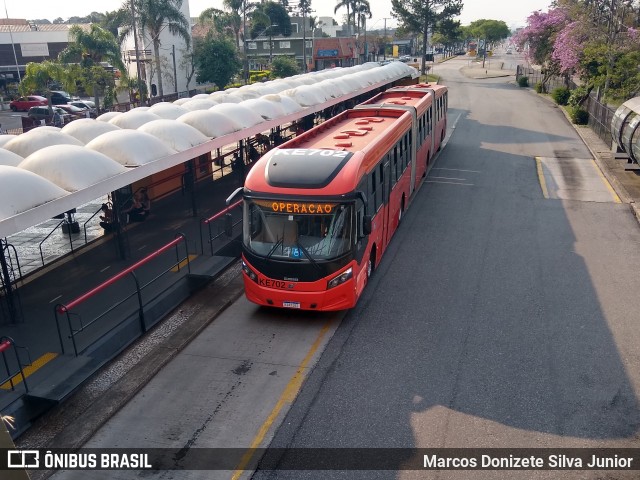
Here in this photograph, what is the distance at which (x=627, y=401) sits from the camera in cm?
888

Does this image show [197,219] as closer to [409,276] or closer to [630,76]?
[409,276]

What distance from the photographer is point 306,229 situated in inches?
424

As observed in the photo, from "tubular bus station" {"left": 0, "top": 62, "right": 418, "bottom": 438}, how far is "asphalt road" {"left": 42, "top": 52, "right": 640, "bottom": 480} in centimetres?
143

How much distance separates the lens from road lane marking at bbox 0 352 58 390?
934 cm

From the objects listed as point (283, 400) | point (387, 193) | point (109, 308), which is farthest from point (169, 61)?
point (283, 400)

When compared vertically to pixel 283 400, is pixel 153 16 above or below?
above

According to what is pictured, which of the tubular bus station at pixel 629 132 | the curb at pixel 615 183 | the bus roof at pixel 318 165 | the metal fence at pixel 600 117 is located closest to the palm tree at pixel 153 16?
the metal fence at pixel 600 117

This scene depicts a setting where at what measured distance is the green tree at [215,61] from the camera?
53.6 metres

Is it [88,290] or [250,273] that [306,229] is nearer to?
[250,273]

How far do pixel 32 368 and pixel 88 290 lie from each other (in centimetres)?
345

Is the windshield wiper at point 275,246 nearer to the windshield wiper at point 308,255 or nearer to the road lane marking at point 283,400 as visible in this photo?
the windshield wiper at point 308,255

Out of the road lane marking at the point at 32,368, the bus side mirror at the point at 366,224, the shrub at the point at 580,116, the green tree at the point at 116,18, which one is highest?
the green tree at the point at 116,18

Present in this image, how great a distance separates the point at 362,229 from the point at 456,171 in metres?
13.8

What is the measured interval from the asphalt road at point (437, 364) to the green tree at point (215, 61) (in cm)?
4193
